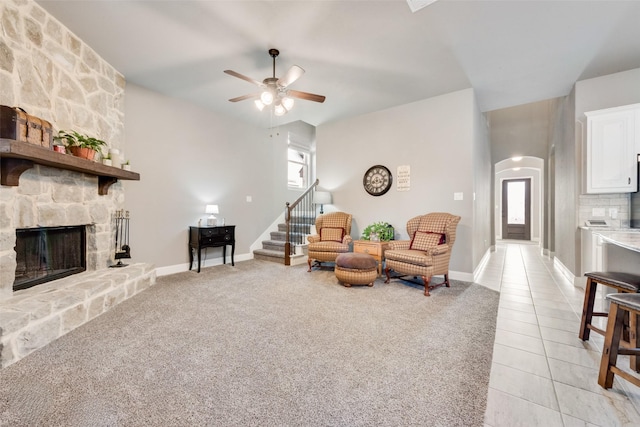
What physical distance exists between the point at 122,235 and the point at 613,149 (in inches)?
257

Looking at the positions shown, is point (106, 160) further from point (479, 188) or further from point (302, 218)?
point (479, 188)

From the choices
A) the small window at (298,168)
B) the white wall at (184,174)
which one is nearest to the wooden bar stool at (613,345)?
the white wall at (184,174)

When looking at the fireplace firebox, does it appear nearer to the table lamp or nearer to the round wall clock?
the table lamp

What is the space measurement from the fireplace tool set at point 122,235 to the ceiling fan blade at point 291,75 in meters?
2.81

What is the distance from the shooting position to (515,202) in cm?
968

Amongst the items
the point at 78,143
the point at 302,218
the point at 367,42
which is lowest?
the point at 302,218

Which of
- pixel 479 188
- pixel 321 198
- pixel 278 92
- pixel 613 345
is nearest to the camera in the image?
pixel 613 345

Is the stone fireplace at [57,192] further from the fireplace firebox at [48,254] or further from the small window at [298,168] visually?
the small window at [298,168]

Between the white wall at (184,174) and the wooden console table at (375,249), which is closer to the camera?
the white wall at (184,174)

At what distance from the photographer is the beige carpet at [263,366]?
136cm

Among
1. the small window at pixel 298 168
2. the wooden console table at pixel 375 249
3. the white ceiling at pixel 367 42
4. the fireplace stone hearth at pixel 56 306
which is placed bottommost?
the fireplace stone hearth at pixel 56 306

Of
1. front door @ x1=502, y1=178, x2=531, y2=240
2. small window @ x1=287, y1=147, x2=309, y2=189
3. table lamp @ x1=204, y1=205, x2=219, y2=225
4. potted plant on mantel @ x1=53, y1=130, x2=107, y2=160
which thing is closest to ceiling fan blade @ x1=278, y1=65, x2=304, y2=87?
potted plant on mantel @ x1=53, y1=130, x2=107, y2=160

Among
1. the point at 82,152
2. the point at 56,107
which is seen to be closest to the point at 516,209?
the point at 82,152

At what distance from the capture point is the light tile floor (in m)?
1.36
